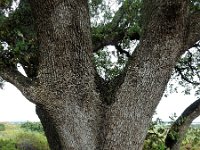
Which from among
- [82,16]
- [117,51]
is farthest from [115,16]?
[82,16]

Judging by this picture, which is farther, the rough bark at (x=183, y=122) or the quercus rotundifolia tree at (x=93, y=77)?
the rough bark at (x=183, y=122)

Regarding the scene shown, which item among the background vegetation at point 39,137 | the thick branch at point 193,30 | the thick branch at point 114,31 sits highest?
the thick branch at point 114,31

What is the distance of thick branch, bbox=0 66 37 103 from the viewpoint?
5.51m

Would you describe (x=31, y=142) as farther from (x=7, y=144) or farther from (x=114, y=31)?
(x=114, y=31)

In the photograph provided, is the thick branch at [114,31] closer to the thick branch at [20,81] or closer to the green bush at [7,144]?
the thick branch at [20,81]

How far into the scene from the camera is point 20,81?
5.65m

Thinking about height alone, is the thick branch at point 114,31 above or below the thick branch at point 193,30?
above

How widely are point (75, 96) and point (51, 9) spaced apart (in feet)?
3.89

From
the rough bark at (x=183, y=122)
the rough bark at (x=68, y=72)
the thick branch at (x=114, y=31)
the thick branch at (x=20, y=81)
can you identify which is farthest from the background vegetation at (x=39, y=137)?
the thick branch at (x=20, y=81)

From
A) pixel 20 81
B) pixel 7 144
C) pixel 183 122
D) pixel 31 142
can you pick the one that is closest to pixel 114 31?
pixel 183 122

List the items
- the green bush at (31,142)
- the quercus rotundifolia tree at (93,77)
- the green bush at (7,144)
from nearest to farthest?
the quercus rotundifolia tree at (93,77) → the green bush at (7,144) → the green bush at (31,142)

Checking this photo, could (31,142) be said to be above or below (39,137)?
below

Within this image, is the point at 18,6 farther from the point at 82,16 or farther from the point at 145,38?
the point at 145,38

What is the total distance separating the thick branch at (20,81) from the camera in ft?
18.1
